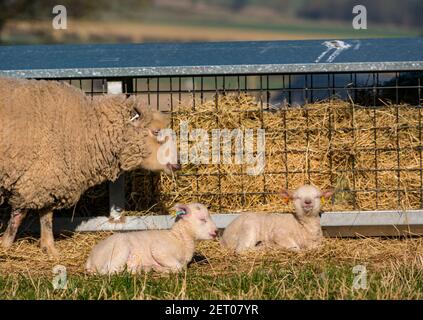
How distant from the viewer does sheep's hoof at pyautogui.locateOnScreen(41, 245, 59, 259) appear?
8781mm

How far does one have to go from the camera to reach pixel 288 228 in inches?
345

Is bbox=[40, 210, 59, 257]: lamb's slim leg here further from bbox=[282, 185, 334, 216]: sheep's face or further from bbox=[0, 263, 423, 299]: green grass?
bbox=[282, 185, 334, 216]: sheep's face

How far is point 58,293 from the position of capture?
6.87 metres

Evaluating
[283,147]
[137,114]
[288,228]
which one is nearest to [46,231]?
[137,114]

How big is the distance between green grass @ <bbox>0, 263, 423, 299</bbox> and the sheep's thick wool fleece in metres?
1.19

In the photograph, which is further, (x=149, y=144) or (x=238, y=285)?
(x=149, y=144)

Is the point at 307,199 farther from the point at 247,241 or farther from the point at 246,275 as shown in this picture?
the point at 246,275

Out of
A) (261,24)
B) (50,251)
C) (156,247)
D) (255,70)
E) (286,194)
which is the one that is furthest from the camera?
(261,24)

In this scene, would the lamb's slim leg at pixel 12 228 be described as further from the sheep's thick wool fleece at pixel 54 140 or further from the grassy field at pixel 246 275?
the sheep's thick wool fleece at pixel 54 140

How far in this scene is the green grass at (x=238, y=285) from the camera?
6.65 metres

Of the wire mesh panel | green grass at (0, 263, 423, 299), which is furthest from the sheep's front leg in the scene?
the wire mesh panel

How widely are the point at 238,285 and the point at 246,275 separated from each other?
0.31 m

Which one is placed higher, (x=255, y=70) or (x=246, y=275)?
(x=255, y=70)

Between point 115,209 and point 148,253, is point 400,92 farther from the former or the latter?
point 148,253
